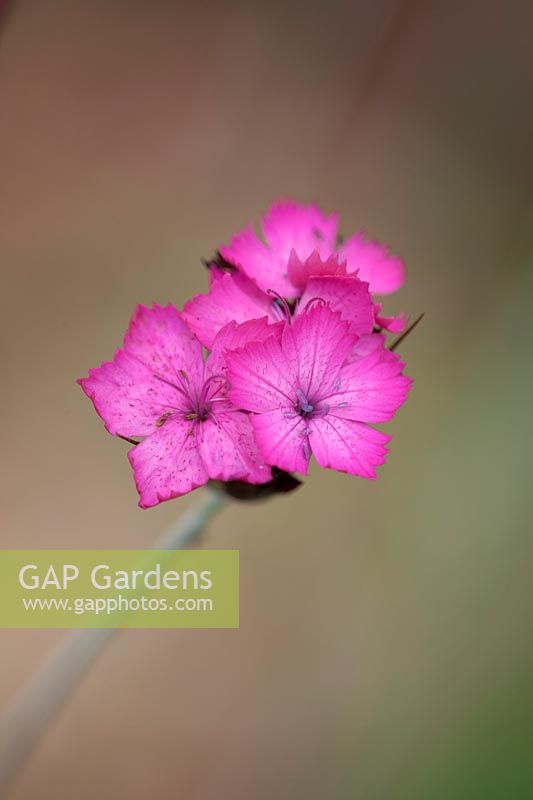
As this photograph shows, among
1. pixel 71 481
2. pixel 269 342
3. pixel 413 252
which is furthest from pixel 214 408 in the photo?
pixel 413 252

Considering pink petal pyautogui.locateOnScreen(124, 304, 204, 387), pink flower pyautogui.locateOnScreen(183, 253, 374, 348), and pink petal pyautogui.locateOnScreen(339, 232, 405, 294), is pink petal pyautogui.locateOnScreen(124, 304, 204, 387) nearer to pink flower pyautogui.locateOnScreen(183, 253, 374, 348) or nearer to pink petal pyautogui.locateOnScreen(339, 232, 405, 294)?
pink flower pyautogui.locateOnScreen(183, 253, 374, 348)

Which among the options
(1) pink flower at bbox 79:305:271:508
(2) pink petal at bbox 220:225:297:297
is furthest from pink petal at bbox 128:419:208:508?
(2) pink petal at bbox 220:225:297:297

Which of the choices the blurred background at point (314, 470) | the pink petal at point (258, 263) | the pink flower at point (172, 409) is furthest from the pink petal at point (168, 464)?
the blurred background at point (314, 470)

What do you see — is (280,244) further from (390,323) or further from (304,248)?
(390,323)

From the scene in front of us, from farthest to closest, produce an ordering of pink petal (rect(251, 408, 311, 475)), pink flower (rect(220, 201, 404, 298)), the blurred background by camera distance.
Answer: the blurred background
pink flower (rect(220, 201, 404, 298))
pink petal (rect(251, 408, 311, 475))

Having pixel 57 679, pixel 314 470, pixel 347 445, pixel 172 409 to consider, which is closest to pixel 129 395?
pixel 172 409

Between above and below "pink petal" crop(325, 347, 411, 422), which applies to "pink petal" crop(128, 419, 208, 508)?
below

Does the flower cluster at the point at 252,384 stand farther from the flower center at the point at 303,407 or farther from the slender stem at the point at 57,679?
the slender stem at the point at 57,679
